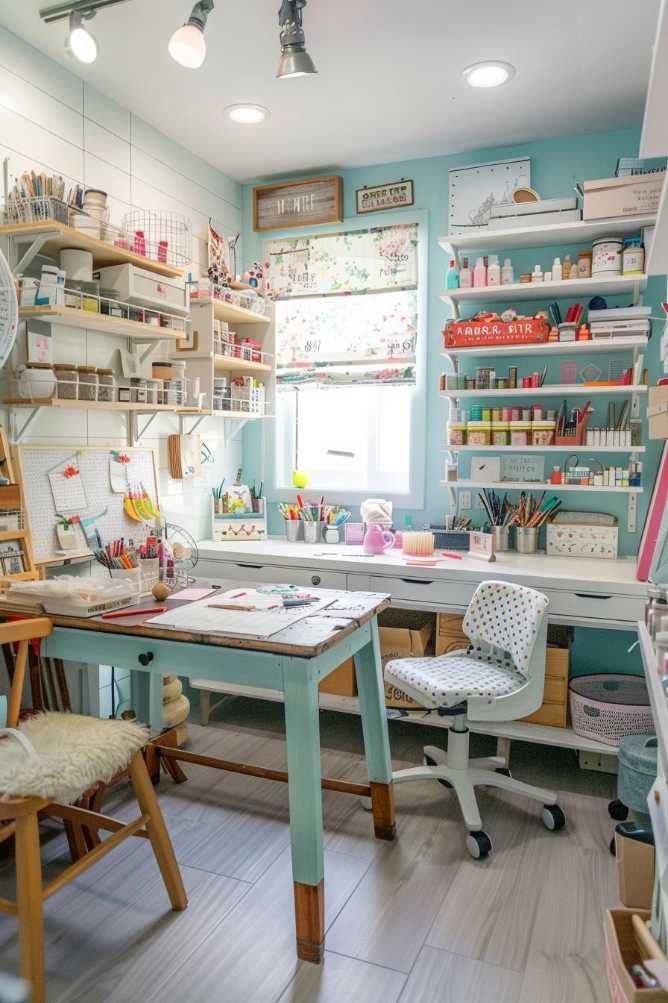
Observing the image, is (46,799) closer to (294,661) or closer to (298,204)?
(294,661)

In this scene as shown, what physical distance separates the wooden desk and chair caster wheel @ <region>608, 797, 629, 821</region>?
109 centimetres

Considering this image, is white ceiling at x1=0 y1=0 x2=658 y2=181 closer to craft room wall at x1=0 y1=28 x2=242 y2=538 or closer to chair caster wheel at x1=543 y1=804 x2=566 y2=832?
craft room wall at x1=0 y1=28 x2=242 y2=538

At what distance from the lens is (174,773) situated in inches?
106

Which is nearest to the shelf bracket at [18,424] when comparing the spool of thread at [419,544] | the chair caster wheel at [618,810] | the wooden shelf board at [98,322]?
the wooden shelf board at [98,322]

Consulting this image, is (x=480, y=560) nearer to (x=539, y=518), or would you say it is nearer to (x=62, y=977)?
(x=539, y=518)

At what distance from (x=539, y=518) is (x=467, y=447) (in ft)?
1.53

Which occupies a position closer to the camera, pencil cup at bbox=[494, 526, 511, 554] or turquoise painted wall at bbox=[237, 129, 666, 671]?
turquoise painted wall at bbox=[237, 129, 666, 671]

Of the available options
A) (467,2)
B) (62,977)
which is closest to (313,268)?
(467,2)

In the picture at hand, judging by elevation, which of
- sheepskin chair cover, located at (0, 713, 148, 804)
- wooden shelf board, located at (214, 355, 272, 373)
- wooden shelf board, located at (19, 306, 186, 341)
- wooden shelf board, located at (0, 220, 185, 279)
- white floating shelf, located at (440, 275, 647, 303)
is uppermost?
white floating shelf, located at (440, 275, 647, 303)

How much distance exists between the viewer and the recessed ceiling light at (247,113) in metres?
2.90

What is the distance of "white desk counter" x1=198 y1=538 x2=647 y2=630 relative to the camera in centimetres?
259

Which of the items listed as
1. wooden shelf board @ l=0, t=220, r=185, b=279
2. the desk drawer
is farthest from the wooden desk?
wooden shelf board @ l=0, t=220, r=185, b=279

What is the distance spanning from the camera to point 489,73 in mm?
2609

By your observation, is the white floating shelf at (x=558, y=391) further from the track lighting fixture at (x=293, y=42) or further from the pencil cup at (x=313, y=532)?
the track lighting fixture at (x=293, y=42)
